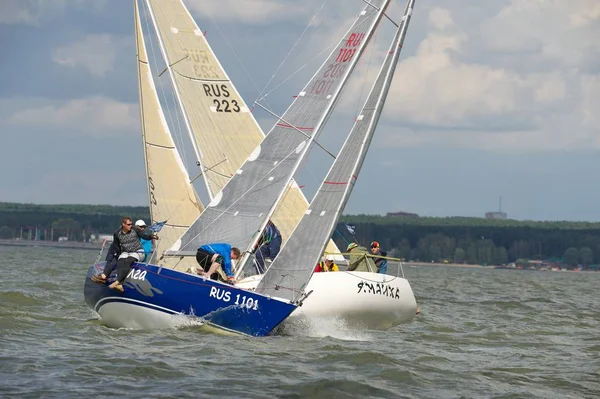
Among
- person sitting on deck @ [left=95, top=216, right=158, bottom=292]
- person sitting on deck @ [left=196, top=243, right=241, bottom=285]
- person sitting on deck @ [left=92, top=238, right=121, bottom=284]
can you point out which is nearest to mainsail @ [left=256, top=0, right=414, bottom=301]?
person sitting on deck @ [left=196, top=243, right=241, bottom=285]

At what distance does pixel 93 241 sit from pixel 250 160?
124 meters

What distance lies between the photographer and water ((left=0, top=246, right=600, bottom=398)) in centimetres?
1152

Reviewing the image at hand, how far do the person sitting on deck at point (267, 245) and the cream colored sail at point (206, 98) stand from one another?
11.0 ft

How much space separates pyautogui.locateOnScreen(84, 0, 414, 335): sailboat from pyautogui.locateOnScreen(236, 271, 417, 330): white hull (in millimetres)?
484

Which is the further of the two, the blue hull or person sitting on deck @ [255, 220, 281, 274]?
person sitting on deck @ [255, 220, 281, 274]

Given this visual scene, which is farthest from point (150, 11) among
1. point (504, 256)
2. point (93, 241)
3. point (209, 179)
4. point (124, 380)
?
point (504, 256)

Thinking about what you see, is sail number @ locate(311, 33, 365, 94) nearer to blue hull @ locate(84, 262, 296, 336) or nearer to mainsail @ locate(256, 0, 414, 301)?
mainsail @ locate(256, 0, 414, 301)

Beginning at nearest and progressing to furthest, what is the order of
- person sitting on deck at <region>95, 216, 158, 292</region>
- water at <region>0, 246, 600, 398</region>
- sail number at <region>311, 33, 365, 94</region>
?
water at <region>0, 246, 600, 398</region>, person sitting on deck at <region>95, 216, 158, 292</region>, sail number at <region>311, 33, 365, 94</region>

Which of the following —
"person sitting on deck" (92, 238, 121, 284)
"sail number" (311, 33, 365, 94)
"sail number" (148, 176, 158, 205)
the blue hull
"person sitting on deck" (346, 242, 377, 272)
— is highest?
"sail number" (311, 33, 365, 94)

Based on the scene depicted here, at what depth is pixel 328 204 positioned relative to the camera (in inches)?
647

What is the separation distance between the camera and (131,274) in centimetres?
1574

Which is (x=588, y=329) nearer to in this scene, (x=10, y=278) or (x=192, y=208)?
(x=192, y=208)

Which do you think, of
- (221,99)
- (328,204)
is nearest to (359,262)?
(328,204)

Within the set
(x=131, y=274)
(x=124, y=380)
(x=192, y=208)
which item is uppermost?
(x=192, y=208)
